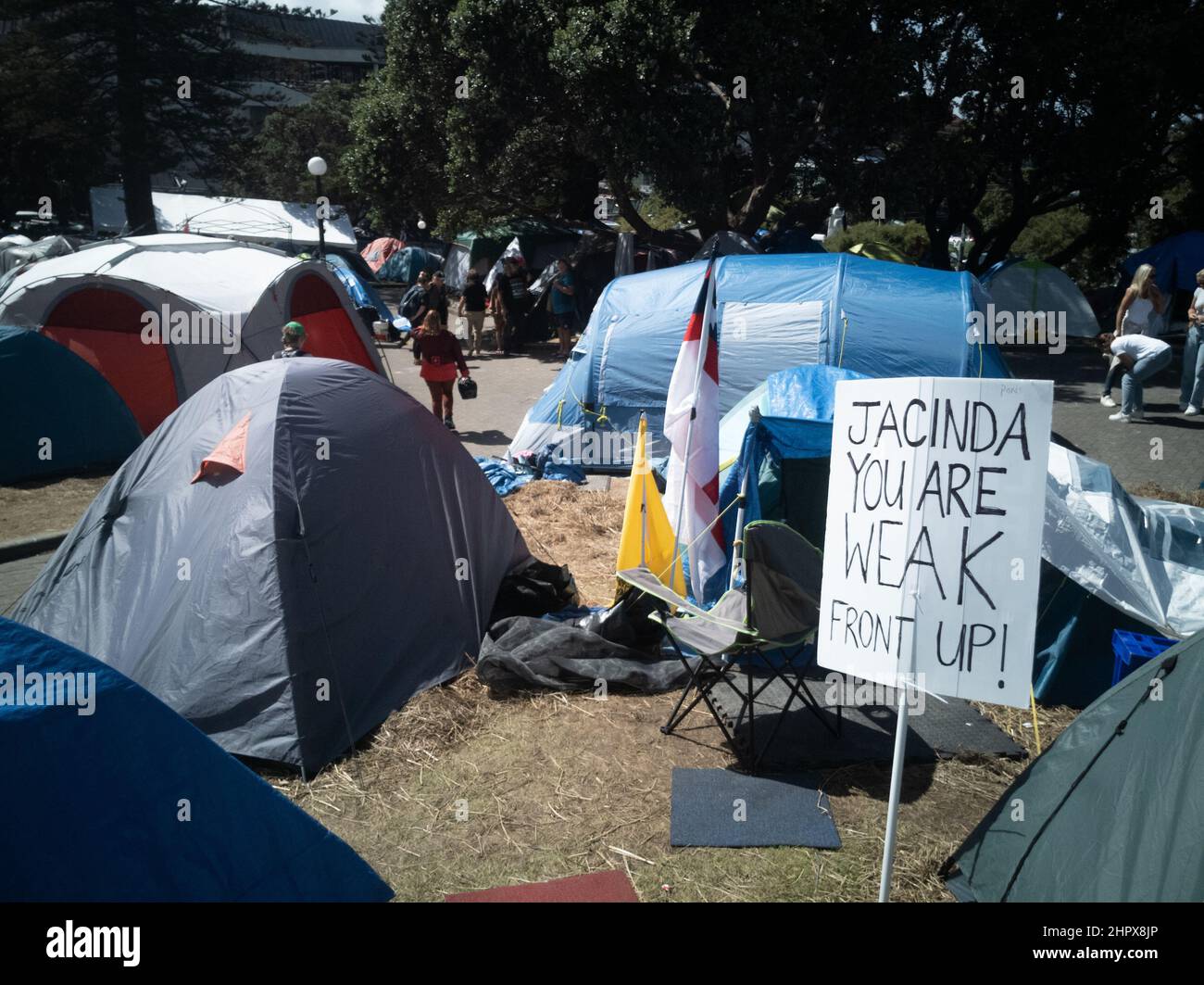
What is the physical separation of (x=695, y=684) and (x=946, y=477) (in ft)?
7.85

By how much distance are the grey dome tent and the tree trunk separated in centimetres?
2329

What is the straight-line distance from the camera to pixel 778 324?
948cm

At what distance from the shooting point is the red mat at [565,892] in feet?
12.2

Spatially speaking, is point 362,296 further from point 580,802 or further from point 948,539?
point 948,539

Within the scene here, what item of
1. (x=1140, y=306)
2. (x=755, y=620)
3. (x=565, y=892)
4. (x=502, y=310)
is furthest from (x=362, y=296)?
(x=565, y=892)

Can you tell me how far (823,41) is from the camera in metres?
14.2

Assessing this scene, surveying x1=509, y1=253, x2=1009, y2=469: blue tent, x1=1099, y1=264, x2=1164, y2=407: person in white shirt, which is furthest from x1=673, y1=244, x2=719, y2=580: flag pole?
x1=1099, y1=264, x2=1164, y2=407: person in white shirt

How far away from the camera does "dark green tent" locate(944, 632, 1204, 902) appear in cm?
299

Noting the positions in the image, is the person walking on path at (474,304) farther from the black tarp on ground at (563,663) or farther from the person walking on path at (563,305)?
the black tarp on ground at (563,663)

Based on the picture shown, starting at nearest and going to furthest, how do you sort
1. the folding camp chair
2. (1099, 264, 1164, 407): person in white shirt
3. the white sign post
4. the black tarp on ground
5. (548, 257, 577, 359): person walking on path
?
Answer: the white sign post
the folding camp chair
the black tarp on ground
(1099, 264, 1164, 407): person in white shirt
(548, 257, 577, 359): person walking on path

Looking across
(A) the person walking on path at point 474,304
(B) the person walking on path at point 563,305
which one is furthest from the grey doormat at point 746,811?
(A) the person walking on path at point 474,304

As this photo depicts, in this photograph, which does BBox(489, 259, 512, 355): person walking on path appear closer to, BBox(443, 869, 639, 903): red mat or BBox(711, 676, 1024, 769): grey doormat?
BBox(711, 676, 1024, 769): grey doormat

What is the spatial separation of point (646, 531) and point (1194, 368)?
9.18 meters
